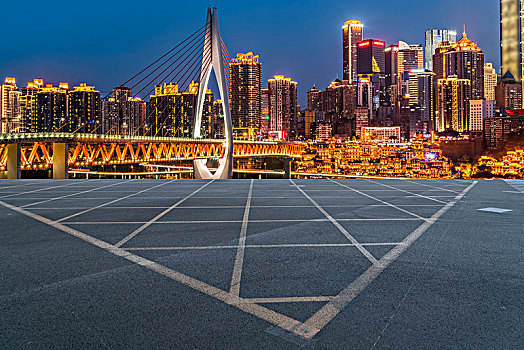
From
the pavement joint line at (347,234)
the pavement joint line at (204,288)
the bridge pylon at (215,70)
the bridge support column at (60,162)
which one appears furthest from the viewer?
the bridge pylon at (215,70)

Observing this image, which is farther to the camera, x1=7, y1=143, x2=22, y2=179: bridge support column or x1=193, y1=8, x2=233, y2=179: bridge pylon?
x1=193, y1=8, x2=233, y2=179: bridge pylon

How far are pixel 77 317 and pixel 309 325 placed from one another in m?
1.96

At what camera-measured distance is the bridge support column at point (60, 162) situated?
34.1 metres

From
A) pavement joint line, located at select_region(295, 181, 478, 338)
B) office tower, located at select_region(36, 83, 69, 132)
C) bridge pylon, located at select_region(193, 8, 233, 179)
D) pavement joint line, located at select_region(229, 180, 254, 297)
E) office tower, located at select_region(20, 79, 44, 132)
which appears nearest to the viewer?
pavement joint line, located at select_region(295, 181, 478, 338)

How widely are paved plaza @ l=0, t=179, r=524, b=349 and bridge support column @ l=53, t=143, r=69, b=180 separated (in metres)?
27.0

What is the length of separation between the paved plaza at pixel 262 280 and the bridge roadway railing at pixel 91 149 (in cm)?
2995

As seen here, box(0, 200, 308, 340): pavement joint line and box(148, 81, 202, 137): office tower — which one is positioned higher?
box(148, 81, 202, 137): office tower

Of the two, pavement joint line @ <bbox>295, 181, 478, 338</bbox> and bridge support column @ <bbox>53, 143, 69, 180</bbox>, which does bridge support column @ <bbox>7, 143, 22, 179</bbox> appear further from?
pavement joint line @ <bbox>295, 181, 478, 338</bbox>

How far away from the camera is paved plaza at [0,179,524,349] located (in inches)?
131

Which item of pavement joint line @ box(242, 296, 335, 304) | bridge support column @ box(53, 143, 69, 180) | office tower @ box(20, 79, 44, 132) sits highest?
office tower @ box(20, 79, 44, 132)

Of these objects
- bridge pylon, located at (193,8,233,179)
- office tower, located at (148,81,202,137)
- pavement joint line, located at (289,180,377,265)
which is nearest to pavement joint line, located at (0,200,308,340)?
pavement joint line, located at (289,180,377,265)

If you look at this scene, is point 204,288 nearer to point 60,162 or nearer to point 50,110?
point 60,162

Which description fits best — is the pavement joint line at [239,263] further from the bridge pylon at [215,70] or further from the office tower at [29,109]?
the office tower at [29,109]

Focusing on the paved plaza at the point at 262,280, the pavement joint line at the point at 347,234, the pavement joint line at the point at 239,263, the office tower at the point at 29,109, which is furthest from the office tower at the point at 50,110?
the pavement joint line at the point at 239,263
